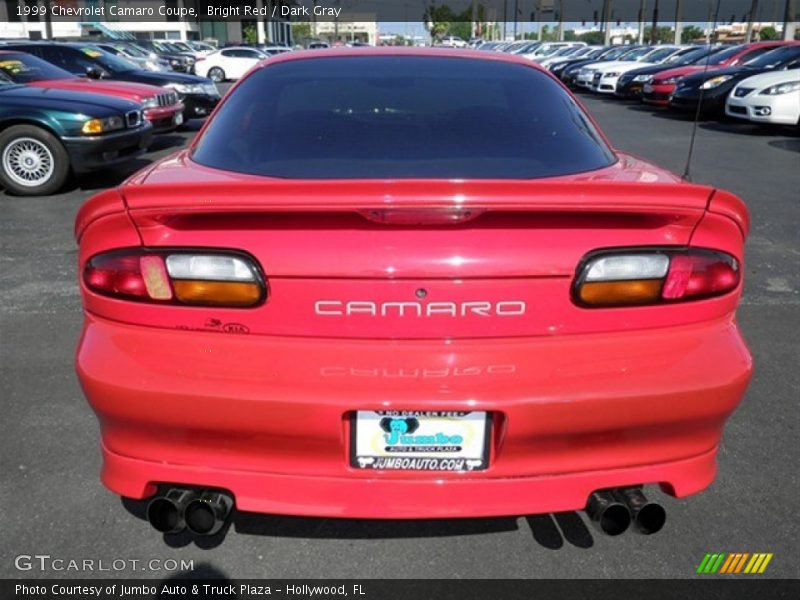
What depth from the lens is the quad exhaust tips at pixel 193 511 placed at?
199cm

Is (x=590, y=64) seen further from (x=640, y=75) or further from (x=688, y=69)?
(x=688, y=69)

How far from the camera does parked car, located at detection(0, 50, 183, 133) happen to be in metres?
8.84

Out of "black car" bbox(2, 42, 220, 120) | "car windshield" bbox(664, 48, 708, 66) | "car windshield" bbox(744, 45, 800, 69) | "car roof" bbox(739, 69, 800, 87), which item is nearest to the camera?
"black car" bbox(2, 42, 220, 120)

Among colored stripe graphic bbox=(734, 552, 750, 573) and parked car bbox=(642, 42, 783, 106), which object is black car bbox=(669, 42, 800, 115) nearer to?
parked car bbox=(642, 42, 783, 106)

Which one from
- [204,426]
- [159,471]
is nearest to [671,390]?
[204,426]

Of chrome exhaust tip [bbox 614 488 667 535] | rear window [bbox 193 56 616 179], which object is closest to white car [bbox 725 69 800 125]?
rear window [bbox 193 56 616 179]

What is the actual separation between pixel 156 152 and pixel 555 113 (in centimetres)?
921

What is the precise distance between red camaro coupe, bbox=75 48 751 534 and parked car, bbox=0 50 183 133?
25.0ft

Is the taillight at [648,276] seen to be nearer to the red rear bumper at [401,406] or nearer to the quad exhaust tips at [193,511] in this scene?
the red rear bumper at [401,406]

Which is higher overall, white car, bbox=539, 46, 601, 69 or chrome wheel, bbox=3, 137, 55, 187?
white car, bbox=539, 46, 601, 69

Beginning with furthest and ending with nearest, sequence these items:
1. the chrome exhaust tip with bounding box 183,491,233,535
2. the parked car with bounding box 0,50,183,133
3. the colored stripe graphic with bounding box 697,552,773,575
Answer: the parked car with bounding box 0,50,183,133 → the colored stripe graphic with bounding box 697,552,773,575 → the chrome exhaust tip with bounding box 183,491,233,535

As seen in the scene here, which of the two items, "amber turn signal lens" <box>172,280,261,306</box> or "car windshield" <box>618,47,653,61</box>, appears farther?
"car windshield" <box>618,47,653,61</box>

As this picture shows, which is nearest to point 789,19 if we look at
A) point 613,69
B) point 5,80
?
point 613,69

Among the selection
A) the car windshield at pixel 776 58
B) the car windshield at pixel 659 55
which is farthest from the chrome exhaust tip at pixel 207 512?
the car windshield at pixel 659 55
